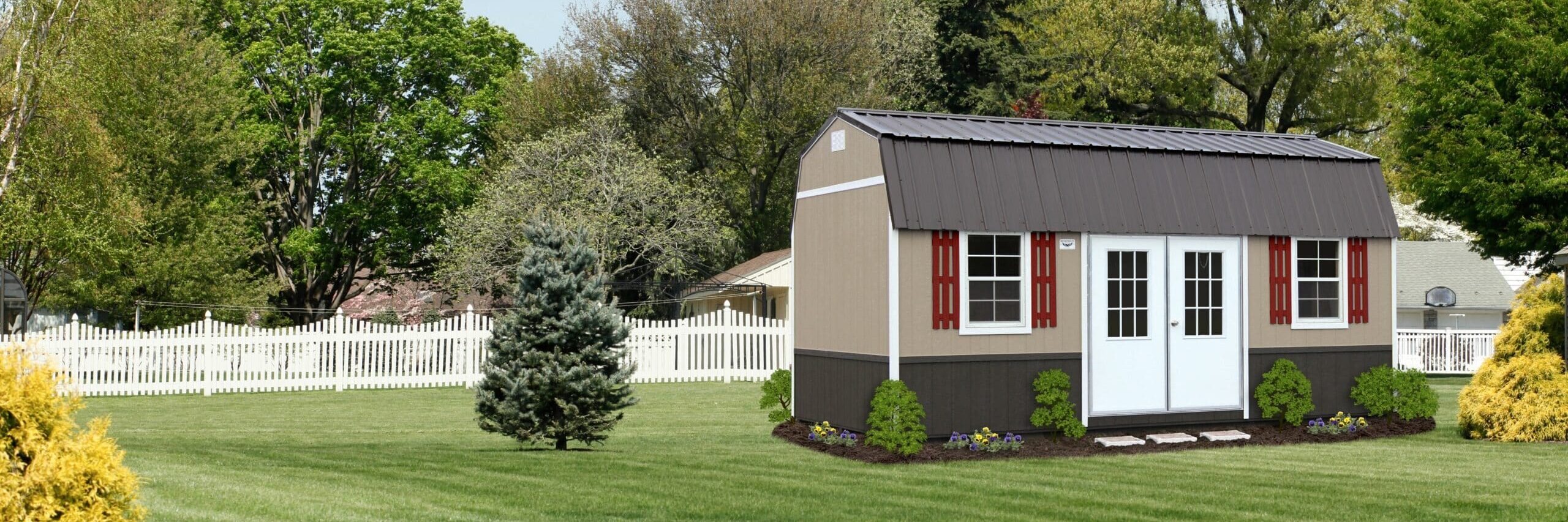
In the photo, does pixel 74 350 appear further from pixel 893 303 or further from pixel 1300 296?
pixel 1300 296

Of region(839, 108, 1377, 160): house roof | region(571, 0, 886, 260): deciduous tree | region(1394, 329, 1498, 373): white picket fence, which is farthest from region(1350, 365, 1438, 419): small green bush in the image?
region(571, 0, 886, 260): deciduous tree

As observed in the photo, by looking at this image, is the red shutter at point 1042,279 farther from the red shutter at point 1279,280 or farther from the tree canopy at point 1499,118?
the tree canopy at point 1499,118

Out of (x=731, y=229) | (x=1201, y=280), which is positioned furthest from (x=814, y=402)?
(x=731, y=229)

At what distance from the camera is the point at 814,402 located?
596 inches

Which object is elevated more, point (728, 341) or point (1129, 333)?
point (1129, 333)

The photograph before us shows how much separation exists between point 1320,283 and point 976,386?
468cm

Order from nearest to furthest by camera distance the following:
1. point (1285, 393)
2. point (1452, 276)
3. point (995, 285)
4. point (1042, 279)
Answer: point (995, 285) < point (1042, 279) < point (1285, 393) < point (1452, 276)

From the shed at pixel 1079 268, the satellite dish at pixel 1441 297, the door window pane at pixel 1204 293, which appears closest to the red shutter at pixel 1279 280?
the shed at pixel 1079 268

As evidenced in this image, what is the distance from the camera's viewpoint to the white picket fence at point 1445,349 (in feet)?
103

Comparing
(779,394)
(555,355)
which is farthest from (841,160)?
Result: (555,355)

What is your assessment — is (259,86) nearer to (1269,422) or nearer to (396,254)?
(396,254)

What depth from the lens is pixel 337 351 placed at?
81.5 feet

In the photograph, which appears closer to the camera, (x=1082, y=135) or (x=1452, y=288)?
(x=1082, y=135)

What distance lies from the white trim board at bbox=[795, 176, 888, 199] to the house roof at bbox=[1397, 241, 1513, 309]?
27.6 m
